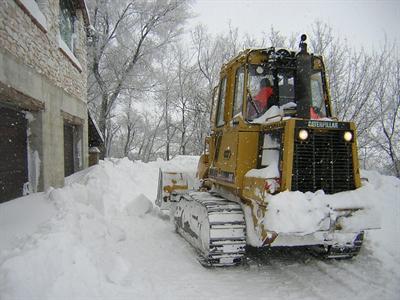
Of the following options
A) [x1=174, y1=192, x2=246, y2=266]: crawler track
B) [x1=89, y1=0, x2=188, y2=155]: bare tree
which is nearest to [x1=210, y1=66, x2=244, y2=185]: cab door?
[x1=174, y1=192, x2=246, y2=266]: crawler track

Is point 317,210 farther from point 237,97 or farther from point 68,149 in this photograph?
point 68,149

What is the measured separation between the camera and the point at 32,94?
23.4 feet

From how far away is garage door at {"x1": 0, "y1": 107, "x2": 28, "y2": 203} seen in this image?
22.3 feet

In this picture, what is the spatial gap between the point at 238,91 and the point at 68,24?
7327mm

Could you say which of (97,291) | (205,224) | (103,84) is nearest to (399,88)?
(103,84)

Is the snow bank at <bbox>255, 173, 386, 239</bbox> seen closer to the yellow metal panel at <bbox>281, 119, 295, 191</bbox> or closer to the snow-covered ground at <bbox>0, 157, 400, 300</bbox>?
the yellow metal panel at <bbox>281, 119, 295, 191</bbox>

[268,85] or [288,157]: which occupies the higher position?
[268,85]

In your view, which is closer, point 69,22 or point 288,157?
point 288,157

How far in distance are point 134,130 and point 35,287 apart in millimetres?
38414

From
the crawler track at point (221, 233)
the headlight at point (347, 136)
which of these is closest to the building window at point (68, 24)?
the crawler track at point (221, 233)

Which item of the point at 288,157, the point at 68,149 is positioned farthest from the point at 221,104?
the point at 68,149

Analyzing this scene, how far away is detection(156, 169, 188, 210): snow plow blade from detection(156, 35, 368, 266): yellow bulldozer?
2132 mm

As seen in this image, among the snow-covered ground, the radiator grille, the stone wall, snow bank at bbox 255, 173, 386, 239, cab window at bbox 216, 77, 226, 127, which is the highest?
the stone wall

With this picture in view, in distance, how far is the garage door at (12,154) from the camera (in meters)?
6.80
